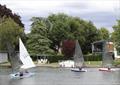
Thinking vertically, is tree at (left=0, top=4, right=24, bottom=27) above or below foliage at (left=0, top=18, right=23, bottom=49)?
above

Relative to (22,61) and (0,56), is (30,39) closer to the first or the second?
(0,56)

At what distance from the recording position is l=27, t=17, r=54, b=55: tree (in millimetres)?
136000

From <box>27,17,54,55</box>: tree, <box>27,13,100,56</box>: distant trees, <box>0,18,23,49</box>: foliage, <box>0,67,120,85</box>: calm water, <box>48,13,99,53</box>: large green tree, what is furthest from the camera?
<box>48,13,99,53</box>: large green tree

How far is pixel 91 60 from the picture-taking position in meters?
131

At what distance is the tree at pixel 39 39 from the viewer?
446 ft

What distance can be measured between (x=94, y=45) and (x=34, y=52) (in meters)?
25.3

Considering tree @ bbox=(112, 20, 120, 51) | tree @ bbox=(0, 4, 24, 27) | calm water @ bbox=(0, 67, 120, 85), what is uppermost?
tree @ bbox=(0, 4, 24, 27)

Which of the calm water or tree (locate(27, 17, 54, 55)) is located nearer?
the calm water

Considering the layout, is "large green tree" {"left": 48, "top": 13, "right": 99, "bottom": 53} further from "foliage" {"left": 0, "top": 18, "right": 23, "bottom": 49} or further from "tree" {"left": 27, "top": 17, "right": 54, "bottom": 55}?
"foliage" {"left": 0, "top": 18, "right": 23, "bottom": 49}

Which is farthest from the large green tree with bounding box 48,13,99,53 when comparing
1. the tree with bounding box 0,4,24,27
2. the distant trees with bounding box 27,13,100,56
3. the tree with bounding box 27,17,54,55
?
the tree with bounding box 0,4,24,27

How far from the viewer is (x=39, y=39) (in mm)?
138000

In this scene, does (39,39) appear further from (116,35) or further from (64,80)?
(64,80)

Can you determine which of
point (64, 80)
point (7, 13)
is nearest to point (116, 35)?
point (7, 13)

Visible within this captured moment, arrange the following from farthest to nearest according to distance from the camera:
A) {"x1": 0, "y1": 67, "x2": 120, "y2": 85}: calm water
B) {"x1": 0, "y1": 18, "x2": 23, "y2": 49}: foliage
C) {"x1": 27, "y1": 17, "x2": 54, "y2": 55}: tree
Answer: {"x1": 27, "y1": 17, "x2": 54, "y2": 55}: tree < {"x1": 0, "y1": 18, "x2": 23, "y2": 49}: foliage < {"x1": 0, "y1": 67, "x2": 120, "y2": 85}: calm water
